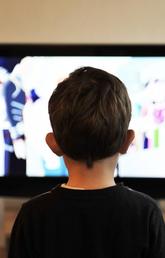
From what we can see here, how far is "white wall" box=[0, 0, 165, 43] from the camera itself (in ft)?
5.86

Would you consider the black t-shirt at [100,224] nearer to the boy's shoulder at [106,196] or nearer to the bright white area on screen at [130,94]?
the boy's shoulder at [106,196]

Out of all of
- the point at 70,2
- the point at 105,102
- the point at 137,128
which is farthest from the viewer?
the point at 70,2

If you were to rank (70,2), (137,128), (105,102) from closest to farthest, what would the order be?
(105,102) < (137,128) < (70,2)

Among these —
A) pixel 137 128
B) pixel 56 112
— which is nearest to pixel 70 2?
pixel 137 128

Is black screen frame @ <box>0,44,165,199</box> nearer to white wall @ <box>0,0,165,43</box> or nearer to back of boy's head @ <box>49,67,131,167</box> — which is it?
white wall @ <box>0,0,165,43</box>

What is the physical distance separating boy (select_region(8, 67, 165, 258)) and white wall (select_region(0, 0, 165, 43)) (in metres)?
0.87

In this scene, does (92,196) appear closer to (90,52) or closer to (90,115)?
(90,115)

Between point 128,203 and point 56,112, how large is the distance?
217mm

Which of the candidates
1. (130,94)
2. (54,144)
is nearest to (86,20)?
(130,94)

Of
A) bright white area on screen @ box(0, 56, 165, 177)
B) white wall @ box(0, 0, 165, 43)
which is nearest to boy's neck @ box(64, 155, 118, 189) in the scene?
bright white area on screen @ box(0, 56, 165, 177)

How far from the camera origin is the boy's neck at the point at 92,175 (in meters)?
0.95

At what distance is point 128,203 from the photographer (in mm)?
945

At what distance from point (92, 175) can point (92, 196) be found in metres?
0.04

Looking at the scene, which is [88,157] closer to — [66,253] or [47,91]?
[66,253]
